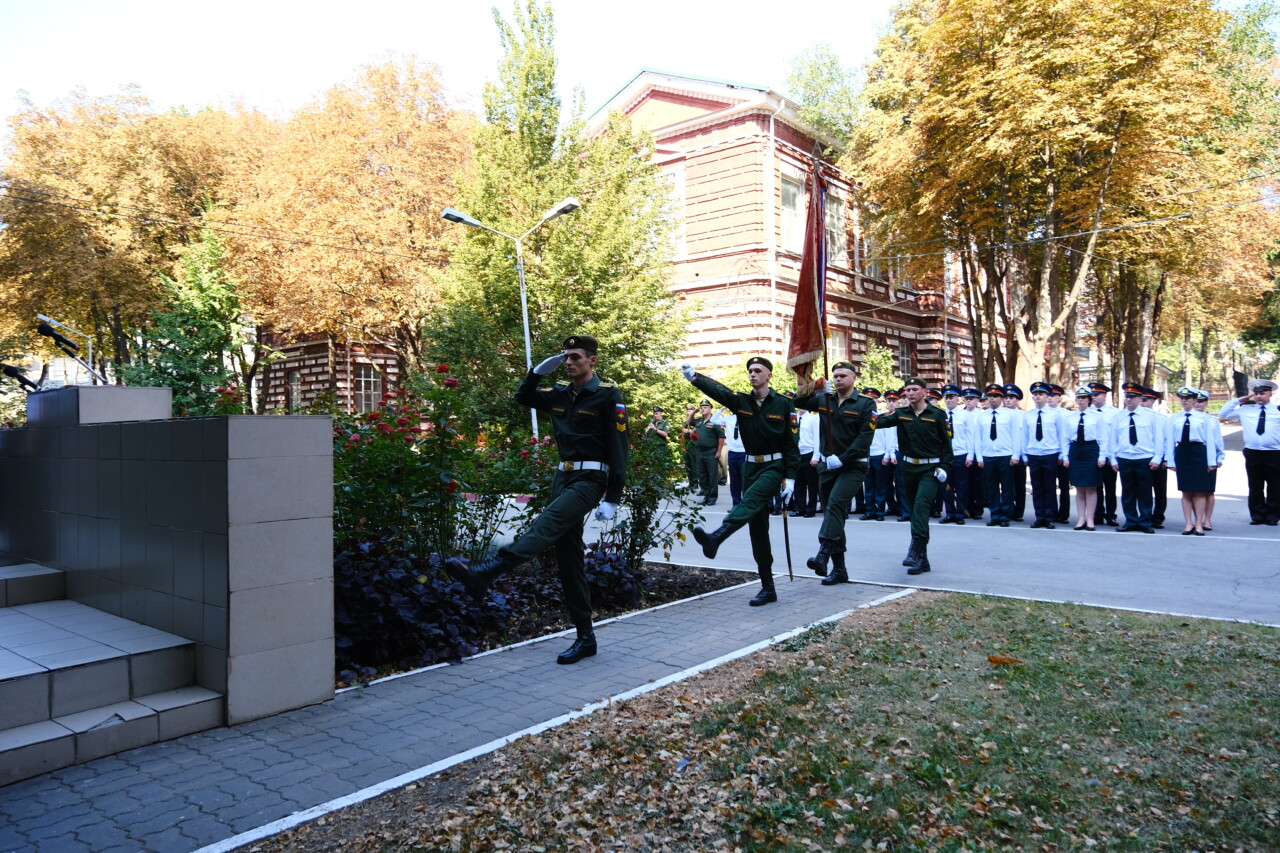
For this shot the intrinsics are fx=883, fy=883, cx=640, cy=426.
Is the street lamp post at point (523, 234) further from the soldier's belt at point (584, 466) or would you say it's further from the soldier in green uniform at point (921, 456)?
the soldier's belt at point (584, 466)

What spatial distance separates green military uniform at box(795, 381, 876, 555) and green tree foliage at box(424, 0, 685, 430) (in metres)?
13.7

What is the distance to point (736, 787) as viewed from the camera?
4.03 m

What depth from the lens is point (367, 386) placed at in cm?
4403

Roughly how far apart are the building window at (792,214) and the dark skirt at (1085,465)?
52.9ft

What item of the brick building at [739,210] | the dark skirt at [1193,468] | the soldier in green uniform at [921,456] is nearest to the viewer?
the soldier in green uniform at [921,456]

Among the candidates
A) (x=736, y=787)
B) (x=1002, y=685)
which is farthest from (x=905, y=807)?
(x=1002, y=685)

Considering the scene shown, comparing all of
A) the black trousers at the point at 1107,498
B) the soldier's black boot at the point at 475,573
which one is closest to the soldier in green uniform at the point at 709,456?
the black trousers at the point at 1107,498

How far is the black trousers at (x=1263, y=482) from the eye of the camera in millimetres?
13078

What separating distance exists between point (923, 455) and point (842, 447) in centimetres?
113

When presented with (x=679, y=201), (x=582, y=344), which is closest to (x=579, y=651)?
(x=582, y=344)

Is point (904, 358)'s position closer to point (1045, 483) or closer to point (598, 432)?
point (1045, 483)

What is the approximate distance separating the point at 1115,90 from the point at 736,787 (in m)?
22.9

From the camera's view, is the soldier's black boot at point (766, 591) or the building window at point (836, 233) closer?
the soldier's black boot at point (766, 591)

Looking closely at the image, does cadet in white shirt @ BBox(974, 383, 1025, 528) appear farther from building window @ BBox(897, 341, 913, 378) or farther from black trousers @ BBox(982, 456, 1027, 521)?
building window @ BBox(897, 341, 913, 378)
